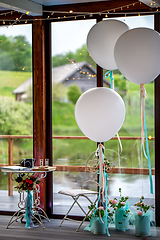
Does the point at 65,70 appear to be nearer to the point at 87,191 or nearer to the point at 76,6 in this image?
the point at 76,6

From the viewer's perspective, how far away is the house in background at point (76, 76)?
4.67 meters

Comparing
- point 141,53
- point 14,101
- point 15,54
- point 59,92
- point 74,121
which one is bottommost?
point 74,121

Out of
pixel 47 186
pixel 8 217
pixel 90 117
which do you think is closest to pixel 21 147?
pixel 47 186

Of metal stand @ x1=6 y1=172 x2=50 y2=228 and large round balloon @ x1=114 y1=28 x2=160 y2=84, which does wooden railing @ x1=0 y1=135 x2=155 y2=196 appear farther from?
large round balloon @ x1=114 y1=28 x2=160 y2=84

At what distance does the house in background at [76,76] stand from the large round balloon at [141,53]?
1723 mm

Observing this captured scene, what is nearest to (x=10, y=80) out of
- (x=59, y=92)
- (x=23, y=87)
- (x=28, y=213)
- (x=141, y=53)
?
(x=23, y=87)

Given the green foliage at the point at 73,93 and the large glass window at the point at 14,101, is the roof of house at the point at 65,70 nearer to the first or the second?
the green foliage at the point at 73,93

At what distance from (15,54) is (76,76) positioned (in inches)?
36.7

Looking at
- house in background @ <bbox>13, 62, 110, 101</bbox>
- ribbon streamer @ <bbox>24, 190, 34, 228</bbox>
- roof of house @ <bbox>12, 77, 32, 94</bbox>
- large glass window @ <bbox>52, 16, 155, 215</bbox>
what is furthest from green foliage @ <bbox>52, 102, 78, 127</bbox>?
ribbon streamer @ <bbox>24, 190, 34, 228</bbox>

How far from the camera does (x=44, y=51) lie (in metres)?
4.78

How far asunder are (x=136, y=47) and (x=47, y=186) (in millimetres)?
2602

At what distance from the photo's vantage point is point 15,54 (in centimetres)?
491

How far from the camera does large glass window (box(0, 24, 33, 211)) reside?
4871 mm

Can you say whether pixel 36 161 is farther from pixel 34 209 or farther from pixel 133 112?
pixel 133 112
